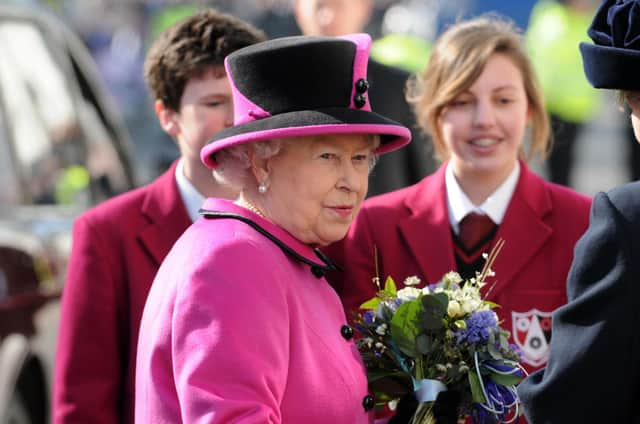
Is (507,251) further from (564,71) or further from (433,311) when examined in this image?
(564,71)

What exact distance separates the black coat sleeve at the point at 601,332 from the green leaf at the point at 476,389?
1.26ft

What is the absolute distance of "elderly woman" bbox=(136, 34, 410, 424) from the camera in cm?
293

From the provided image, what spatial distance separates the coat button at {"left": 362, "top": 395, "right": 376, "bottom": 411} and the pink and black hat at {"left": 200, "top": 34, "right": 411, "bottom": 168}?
64 centimetres

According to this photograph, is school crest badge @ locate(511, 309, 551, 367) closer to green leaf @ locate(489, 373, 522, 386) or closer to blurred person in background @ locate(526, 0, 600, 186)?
green leaf @ locate(489, 373, 522, 386)

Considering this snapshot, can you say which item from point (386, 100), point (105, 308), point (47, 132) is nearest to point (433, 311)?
point (105, 308)

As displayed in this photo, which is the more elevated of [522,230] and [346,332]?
[346,332]

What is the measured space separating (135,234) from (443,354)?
1167mm

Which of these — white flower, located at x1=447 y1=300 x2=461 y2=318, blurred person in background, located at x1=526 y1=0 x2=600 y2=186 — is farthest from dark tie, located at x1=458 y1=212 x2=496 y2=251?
blurred person in background, located at x1=526 y1=0 x2=600 y2=186

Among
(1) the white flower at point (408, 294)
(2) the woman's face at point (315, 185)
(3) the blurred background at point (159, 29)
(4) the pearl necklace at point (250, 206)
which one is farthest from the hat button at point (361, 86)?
(3) the blurred background at point (159, 29)

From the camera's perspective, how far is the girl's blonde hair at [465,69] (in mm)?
4371

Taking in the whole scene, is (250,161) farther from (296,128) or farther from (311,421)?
(311,421)

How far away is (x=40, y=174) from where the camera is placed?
245 inches

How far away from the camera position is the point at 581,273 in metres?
2.89

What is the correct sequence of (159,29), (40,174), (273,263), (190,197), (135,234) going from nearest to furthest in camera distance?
(273,263)
(135,234)
(190,197)
(40,174)
(159,29)
